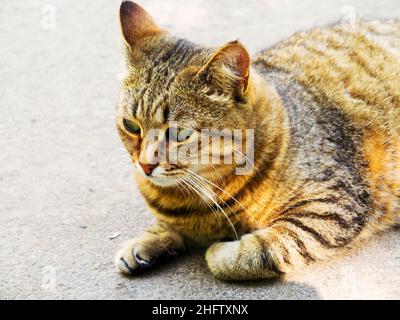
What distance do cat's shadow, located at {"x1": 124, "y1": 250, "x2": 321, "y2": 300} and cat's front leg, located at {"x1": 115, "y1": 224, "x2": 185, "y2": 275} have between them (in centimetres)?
5

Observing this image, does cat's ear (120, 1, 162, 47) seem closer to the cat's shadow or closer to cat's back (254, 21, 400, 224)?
cat's back (254, 21, 400, 224)

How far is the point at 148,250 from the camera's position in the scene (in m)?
2.94

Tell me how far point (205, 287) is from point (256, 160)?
1.94 feet

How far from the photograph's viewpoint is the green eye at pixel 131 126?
277 cm

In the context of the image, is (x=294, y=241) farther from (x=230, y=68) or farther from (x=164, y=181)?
(x=230, y=68)

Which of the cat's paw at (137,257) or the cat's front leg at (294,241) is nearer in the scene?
the cat's front leg at (294,241)

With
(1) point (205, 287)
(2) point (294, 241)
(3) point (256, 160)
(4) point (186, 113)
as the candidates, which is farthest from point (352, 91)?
(1) point (205, 287)

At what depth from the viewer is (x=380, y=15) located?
542 cm

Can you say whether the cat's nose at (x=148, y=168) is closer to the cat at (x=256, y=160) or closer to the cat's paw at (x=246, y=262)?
the cat at (x=256, y=160)

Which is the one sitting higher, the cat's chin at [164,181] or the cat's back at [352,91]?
the cat's back at [352,91]

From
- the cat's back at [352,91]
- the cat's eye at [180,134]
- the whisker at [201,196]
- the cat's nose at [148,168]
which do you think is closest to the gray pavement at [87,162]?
the whisker at [201,196]

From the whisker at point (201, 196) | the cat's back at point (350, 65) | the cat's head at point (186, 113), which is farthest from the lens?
the cat's back at point (350, 65)

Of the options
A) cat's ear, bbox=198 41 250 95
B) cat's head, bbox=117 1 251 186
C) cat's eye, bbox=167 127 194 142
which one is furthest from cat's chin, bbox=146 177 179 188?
cat's ear, bbox=198 41 250 95
